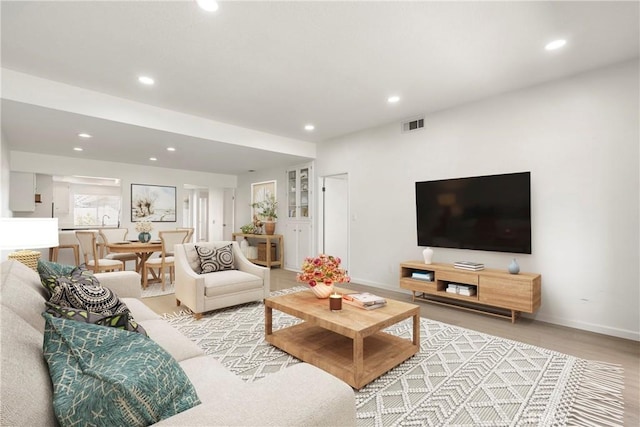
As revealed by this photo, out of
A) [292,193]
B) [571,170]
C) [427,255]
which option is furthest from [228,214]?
[571,170]

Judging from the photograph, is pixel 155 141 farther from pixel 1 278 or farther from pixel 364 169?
pixel 1 278

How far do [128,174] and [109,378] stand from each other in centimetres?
719

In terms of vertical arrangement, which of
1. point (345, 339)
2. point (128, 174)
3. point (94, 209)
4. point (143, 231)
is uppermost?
point (128, 174)

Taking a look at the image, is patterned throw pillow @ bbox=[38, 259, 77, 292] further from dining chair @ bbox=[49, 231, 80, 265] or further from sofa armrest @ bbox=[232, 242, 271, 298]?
dining chair @ bbox=[49, 231, 80, 265]

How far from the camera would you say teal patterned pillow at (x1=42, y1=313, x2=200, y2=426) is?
79 centimetres

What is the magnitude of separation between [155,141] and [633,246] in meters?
5.81

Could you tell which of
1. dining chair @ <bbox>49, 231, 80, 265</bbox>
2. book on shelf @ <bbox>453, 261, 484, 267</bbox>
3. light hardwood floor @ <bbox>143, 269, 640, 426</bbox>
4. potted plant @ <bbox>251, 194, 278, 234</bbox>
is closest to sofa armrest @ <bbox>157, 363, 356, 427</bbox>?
light hardwood floor @ <bbox>143, 269, 640, 426</bbox>

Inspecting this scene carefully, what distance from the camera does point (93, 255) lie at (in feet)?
15.8

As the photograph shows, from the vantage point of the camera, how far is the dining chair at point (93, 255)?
4668mm

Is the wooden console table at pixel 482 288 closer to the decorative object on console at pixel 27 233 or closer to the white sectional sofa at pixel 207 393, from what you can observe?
the white sectional sofa at pixel 207 393

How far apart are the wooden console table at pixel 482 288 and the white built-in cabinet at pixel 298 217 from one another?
A: 253 cm

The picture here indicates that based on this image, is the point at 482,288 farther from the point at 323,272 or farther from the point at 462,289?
the point at 323,272

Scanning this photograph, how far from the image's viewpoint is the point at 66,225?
6.96 meters

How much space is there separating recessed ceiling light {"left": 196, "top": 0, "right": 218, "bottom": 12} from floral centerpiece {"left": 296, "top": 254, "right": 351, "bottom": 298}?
6.45ft
